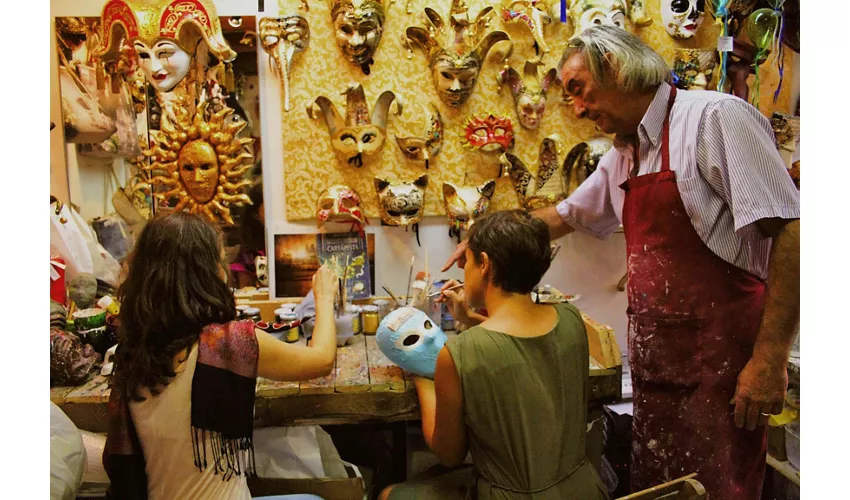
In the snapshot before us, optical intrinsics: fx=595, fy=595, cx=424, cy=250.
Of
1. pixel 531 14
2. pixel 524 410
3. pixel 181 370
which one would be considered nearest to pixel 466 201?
pixel 531 14

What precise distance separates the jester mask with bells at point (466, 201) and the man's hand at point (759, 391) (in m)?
1.20

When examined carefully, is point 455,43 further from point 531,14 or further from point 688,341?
point 688,341

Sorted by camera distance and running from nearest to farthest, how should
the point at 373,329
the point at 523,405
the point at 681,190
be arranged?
1. the point at 523,405
2. the point at 681,190
3. the point at 373,329

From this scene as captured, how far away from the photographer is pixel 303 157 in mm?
2510

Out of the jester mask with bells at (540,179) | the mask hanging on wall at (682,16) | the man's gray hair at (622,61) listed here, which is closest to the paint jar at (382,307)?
the jester mask with bells at (540,179)

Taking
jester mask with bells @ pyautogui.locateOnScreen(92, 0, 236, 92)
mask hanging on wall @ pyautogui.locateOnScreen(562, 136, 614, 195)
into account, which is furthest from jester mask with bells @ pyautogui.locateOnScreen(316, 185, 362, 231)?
mask hanging on wall @ pyautogui.locateOnScreen(562, 136, 614, 195)

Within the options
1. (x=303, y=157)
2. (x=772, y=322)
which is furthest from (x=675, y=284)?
(x=303, y=157)

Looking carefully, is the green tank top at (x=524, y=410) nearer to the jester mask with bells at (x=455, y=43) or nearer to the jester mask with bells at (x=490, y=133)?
the jester mask with bells at (x=490, y=133)

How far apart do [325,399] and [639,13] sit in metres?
2.03

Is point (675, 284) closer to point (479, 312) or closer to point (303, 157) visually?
point (479, 312)

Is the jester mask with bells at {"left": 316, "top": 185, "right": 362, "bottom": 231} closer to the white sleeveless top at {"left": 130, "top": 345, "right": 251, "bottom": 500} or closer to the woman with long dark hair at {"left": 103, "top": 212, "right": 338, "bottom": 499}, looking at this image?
the woman with long dark hair at {"left": 103, "top": 212, "right": 338, "bottom": 499}

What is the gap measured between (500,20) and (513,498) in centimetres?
191

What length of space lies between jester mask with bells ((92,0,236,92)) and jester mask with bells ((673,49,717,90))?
1.84m

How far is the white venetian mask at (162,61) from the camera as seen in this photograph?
233 cm
